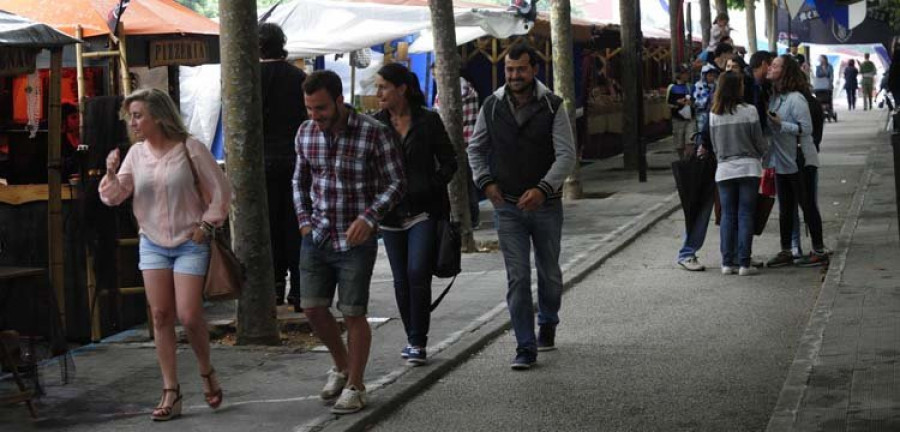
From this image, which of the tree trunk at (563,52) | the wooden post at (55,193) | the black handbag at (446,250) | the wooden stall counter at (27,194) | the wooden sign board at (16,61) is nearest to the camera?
the wooden sign board at (16,61)

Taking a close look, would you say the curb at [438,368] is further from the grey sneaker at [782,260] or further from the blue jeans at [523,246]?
the grey sneaker at [782,260]

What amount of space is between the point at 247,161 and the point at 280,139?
1305mm

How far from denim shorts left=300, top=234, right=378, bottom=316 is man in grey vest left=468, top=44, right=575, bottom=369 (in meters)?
1.34

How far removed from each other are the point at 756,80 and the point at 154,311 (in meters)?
6.97

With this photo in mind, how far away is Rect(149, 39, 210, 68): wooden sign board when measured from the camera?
1321 centimetres

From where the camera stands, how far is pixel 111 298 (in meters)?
10.0

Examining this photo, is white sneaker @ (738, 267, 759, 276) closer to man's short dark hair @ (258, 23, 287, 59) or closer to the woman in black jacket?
man's short dark hair @ (258, 23, 287, 59)

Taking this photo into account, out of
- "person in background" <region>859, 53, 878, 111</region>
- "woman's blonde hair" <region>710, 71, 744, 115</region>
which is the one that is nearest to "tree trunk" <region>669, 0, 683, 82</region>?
"woman's blonde hair" <region>710, 71, 744, 115</region>

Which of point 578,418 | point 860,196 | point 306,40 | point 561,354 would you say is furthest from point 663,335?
point 860,196

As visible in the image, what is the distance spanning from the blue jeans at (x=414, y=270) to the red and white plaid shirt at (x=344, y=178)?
0.74 m

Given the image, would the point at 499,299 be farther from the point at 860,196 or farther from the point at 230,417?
the point at 860,196

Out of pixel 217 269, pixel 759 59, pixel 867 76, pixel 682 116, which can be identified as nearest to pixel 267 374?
pixel 217 269

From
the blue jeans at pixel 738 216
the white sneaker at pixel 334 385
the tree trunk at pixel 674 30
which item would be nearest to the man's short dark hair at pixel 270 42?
the white sneaker at pixel 334 385

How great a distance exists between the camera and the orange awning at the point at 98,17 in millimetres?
12992
